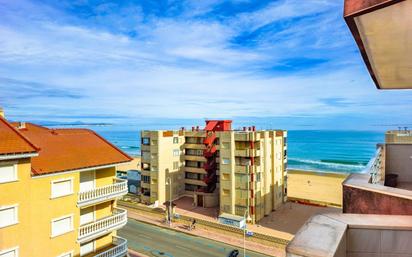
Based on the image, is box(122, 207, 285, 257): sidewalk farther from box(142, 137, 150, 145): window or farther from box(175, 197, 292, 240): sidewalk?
box(142, 137, 150, 145): window

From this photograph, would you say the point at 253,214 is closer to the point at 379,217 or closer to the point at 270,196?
the point at 270,196

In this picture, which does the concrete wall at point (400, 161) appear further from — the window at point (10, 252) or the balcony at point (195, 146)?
the balcony at point (195, 146)

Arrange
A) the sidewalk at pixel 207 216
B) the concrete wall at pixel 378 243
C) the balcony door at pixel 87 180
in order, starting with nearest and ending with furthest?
the concrete wall at pixel 378 243 < the balcony door at pixel 87 180 < the sidewalk at pixel 207 216

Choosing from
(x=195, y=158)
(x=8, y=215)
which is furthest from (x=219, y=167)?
(x=8, y=215)

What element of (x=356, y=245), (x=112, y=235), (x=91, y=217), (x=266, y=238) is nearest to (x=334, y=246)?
(x=356, y=245)

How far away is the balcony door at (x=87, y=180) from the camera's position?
17.1 meters

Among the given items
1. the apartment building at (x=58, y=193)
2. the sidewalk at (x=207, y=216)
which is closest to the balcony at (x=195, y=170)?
the sidewalk at (x=207, y=216)

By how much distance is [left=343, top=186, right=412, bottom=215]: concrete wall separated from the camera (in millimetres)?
4512

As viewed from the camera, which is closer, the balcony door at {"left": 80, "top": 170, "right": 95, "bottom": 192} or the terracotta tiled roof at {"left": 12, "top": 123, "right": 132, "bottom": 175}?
the terracotta tiled roof at {"left": 12, "top": 123, "right": 132, "bottom": 175}

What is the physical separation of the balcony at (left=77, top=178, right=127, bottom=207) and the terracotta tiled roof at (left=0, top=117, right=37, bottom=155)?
13.5ft

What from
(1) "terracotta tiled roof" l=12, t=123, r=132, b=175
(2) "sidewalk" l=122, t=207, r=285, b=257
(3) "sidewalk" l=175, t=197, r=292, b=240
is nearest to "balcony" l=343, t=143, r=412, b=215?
(1) "terracotta tiled roof" l=12, t=123, r=132, b=175

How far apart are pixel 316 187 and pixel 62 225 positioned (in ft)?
187

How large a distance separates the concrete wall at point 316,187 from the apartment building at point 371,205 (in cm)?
4721

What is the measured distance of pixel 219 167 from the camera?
44625 mm
